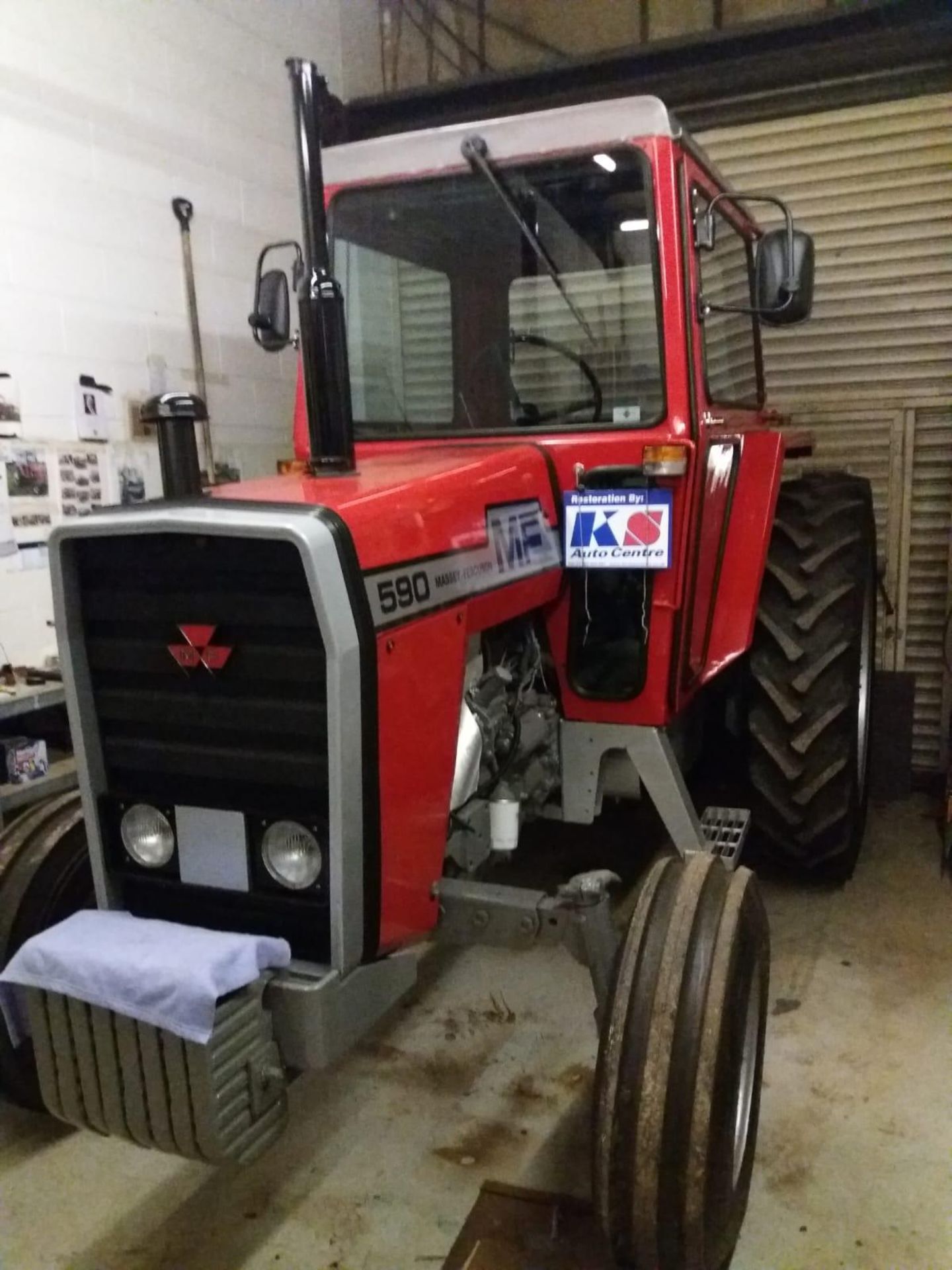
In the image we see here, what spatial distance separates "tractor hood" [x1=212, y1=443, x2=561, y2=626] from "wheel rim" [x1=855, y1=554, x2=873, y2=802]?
1230 millimetres

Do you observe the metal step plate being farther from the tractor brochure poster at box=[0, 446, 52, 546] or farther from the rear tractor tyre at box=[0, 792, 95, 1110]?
the tractor brochure poster at box=[0, 446, 52, 546]

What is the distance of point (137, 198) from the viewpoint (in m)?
3.79

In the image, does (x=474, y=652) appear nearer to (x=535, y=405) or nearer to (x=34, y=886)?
(x=535, y=405)

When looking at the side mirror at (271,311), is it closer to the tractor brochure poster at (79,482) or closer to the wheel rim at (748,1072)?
the tractor brochure poster at (79,482)

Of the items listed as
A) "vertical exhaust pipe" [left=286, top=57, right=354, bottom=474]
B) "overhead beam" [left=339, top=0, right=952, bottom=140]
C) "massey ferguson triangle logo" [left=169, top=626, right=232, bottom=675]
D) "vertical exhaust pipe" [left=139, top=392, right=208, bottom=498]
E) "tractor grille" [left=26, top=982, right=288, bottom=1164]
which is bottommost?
"tractor grille" [left=26, top=982, right=288, bottom=1164]

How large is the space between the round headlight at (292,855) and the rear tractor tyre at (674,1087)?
0.52m

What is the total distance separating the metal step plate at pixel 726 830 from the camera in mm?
2762

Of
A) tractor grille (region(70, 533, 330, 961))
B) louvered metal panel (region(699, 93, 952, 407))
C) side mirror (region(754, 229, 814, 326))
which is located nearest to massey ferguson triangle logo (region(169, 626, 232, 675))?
tractor grille (region(70, 533, 330, 961))

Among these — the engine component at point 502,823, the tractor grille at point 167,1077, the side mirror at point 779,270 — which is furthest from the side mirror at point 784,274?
the tractor grille at point 167,1077

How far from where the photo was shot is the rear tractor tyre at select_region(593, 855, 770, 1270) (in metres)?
1.53

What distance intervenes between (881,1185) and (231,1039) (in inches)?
52.6

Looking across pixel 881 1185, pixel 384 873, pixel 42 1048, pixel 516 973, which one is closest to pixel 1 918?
pixel 42 1048

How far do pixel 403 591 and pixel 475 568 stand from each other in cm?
30

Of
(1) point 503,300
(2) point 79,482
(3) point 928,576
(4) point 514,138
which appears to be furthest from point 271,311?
(3) point 928,576
